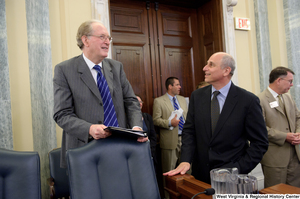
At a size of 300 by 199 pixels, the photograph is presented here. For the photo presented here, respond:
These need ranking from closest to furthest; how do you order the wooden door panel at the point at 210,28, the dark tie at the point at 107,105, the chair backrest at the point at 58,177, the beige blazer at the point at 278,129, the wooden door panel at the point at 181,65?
the dark tie at the point at 107,105, the chair backrest at the point at 58,177, the beige blazer at the point at 278,129, the wooden door panel at the point at 210,28, the wooden door panel at the point at 181,65

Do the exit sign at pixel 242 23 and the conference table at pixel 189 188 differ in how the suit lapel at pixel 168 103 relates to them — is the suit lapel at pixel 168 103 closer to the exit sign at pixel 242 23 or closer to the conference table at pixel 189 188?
the exit sign at pixel 242 23

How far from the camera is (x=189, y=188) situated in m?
1.46

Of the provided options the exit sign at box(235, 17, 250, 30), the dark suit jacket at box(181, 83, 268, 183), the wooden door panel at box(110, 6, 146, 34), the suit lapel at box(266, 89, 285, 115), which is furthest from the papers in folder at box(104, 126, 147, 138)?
the exit sign at box(235, 17, 250, 30)

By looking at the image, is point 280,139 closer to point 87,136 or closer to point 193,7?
point 87,136

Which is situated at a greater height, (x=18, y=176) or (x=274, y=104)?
(x=274, y=104)

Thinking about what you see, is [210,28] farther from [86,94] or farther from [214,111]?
[86,94]

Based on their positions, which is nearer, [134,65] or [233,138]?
[233,138]

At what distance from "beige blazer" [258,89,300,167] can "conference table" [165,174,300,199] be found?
1.84 metres

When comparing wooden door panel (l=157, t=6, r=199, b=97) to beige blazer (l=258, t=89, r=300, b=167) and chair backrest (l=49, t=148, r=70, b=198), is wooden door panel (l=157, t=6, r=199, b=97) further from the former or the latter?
chair backrest (l=49, t=148, r=70, b=198)

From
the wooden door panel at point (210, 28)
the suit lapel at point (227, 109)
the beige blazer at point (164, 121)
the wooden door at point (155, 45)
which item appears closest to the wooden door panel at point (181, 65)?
the wooden door at point (155, 45)

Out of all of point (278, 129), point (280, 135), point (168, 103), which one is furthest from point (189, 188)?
point (168, 103)

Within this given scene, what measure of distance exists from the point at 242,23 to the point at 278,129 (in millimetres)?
2130

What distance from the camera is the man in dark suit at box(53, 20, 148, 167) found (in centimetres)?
171

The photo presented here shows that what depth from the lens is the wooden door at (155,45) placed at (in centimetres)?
407
